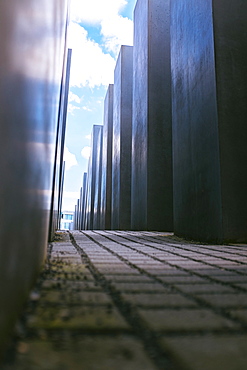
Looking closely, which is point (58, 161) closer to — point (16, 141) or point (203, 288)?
point (203, 288)

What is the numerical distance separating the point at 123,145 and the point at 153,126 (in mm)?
3483

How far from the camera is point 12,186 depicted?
2.29ft

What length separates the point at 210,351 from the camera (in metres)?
0.70

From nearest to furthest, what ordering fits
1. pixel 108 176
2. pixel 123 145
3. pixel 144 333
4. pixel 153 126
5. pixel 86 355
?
1. pixel 86 355
2. pixel 144 333
3. pixel 153 126
4. pixel 123 145
5. pixel 108 176

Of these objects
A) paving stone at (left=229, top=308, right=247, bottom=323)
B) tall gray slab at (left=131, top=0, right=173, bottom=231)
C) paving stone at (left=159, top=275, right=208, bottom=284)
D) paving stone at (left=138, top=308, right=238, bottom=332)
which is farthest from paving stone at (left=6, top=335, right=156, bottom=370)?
tall gray slab at (left=131, top=0, right=173, bottom=231)

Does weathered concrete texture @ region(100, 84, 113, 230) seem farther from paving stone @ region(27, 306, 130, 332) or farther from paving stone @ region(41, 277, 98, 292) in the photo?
paving stone @ region(27, 306, 130, 332)

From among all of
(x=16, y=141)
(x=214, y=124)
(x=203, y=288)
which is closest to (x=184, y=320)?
(x=203, y=288)

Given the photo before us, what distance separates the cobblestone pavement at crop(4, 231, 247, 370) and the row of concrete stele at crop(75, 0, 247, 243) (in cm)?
197

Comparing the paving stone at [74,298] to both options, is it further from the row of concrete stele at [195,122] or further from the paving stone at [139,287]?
the row of concrete stele at [195,122]

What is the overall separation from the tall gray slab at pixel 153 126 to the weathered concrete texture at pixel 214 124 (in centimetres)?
176

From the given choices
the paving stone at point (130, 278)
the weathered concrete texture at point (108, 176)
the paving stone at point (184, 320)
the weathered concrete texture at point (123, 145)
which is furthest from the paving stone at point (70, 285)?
the weathered concrete texture at point (108, 176)

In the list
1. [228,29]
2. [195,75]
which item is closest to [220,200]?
[195,75]

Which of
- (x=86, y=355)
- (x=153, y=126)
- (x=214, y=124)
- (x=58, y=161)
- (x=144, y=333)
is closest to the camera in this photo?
(x=86, y=355)

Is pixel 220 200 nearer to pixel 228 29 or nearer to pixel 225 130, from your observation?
pixel 225 130
